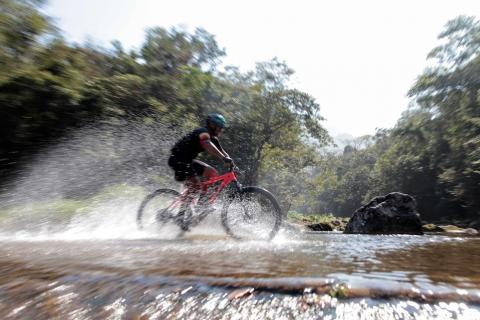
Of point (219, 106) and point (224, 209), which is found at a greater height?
point (219, 106)

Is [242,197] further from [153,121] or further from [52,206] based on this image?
[153,121]

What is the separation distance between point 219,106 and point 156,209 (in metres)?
20.4

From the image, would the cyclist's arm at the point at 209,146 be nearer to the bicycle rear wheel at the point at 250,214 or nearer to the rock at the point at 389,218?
the bicycle rear wheel at the point at 250,214

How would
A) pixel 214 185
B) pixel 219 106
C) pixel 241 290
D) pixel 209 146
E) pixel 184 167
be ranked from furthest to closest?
pixel 219 106 → pixel 184 167 → pixel 214 185 → pixel 209 146 → pixel 241 290

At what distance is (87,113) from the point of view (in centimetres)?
1339

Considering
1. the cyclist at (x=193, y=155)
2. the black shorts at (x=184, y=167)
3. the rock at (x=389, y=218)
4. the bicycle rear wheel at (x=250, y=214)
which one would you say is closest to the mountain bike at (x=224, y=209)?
the bicycle rear wheel at (x=250, y=214)

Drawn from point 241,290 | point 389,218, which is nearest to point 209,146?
point 241,290

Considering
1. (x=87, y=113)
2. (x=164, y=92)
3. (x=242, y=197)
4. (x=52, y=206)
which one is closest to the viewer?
(x=242, y=197)

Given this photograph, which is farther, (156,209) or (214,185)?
(156,209)

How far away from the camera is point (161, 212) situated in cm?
682

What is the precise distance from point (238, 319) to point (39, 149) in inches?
453

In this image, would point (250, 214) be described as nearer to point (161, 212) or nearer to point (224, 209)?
point (224, 209)

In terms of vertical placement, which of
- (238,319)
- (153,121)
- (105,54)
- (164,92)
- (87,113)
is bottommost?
(238,319)

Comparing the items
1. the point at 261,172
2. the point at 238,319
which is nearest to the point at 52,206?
the point at 238,319
